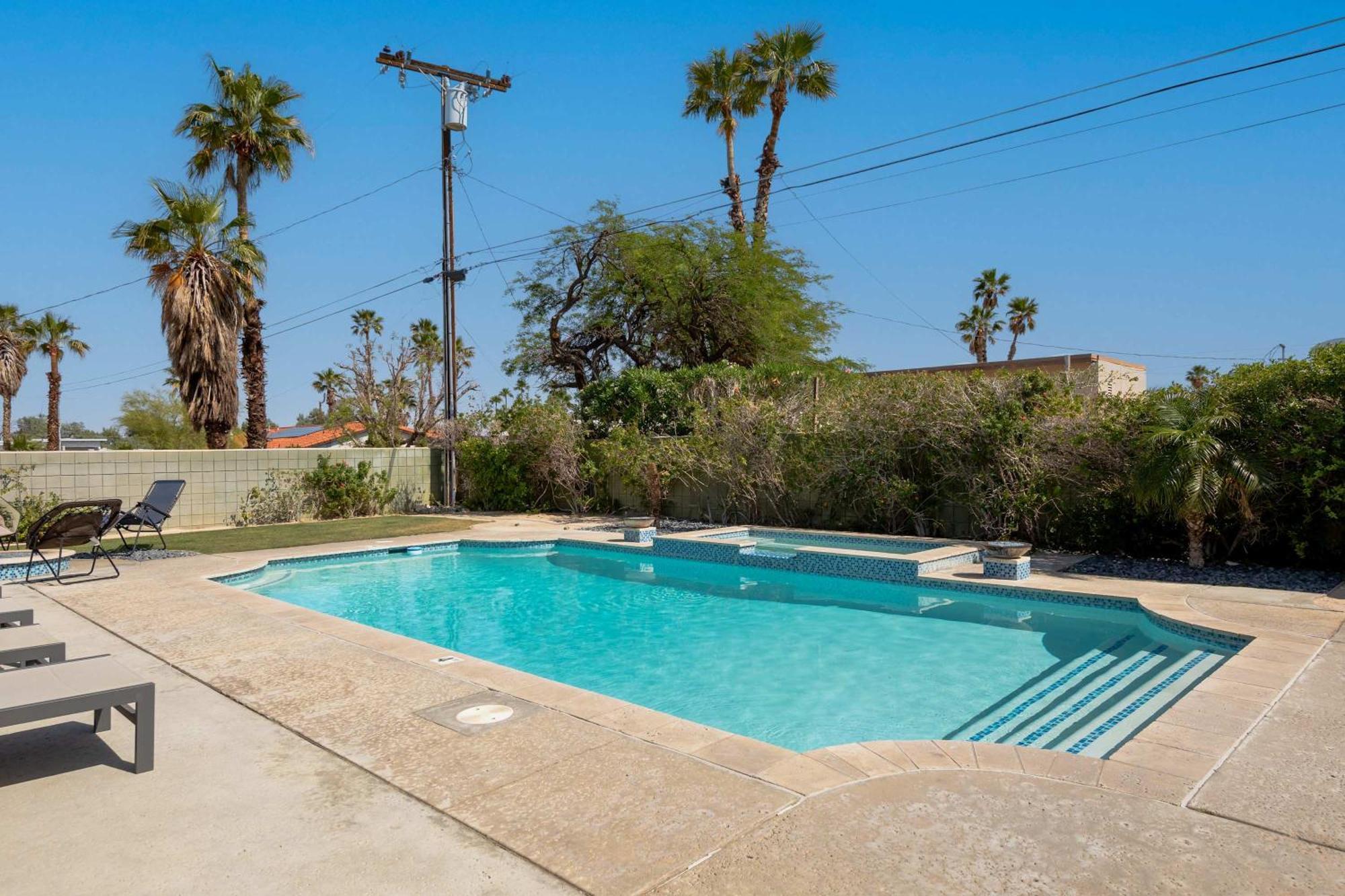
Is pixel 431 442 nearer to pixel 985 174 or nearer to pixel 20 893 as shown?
pixel 985 174

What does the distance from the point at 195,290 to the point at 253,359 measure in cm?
314

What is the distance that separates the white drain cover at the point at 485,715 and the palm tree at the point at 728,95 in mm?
20935

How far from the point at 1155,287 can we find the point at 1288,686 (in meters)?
20.6

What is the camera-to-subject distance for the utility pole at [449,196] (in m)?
18.8

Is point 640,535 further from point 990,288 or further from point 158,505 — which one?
point 990,288

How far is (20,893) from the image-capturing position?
254 cm

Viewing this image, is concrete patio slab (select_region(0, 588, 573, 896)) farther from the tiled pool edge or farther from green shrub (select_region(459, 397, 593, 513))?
green shrub (select_region(459, 397, 593, 513))

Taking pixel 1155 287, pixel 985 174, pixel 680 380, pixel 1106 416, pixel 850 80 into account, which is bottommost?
pixel 1106 416

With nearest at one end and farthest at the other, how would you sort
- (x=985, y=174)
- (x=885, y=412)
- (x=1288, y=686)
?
(x=1288, y=686)
(x=885, y=412)
(x=985, y=174)

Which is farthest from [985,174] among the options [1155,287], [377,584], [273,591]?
[273,591]

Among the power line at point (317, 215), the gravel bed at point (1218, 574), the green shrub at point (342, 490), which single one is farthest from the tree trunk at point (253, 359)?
the gravel bed at point (1218, 574)

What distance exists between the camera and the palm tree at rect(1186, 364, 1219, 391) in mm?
9453

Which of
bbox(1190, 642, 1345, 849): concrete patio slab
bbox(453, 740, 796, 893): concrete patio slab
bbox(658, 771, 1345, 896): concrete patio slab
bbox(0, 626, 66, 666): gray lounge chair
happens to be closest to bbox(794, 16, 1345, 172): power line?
bbox(1190, 642, 1345, 849): concrete patio slab

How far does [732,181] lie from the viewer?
79.4ft
